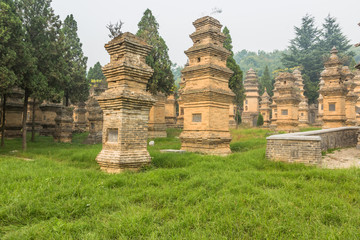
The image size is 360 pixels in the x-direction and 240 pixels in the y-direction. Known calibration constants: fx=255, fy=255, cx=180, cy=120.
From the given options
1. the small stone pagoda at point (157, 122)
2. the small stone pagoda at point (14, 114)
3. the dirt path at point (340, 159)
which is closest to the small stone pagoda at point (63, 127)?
the small stone pagoda at point (14, 114)

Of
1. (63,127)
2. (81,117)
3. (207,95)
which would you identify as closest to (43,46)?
(63,127)

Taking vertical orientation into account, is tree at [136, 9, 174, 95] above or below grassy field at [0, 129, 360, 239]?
above

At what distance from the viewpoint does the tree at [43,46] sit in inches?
518

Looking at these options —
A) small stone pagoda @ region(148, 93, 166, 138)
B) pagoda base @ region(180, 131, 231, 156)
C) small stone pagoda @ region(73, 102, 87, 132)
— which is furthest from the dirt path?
small stone pagoda @ region(73, 102, 87, 132)

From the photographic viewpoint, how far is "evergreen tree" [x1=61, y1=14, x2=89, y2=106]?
23.3 meters

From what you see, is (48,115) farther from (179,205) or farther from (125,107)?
(179,205)

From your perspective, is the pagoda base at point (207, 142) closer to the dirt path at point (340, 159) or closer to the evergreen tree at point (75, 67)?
the dirt path at point (340, 159)

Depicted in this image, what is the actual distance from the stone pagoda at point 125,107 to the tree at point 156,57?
470 inches

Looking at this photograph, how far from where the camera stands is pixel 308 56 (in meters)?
45.7

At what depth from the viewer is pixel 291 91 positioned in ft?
61.6

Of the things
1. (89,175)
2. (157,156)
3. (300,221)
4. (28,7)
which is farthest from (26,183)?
(28,7)

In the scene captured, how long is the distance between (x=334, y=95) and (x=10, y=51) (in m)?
17.9

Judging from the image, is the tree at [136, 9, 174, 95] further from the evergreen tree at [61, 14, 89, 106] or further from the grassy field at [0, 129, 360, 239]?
the grassy field at [0, 129, 360, 239]

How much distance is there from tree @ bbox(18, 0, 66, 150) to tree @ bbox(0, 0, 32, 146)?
84 centimetres
